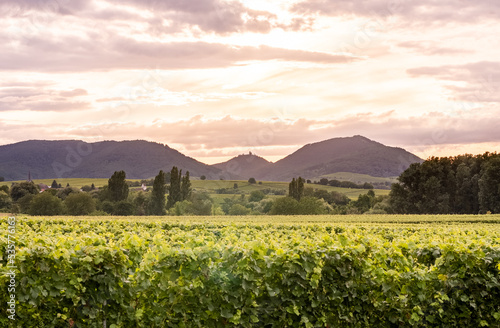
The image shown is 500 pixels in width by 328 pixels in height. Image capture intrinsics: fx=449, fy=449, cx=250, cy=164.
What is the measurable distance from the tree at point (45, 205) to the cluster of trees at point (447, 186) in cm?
6393

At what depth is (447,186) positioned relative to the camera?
76562mm

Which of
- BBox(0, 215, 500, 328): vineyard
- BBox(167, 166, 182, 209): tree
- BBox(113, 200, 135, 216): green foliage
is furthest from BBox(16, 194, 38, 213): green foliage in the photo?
BBox(0, 215, 500, 328): vineyard

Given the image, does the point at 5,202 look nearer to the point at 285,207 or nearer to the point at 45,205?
the point at 45,205

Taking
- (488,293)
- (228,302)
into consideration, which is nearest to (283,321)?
(228,302)

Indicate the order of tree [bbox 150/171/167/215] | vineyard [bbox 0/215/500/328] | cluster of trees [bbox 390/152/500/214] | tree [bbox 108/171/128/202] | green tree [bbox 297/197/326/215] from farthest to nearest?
tree [bbox 108/171/128/202]
tree [bbox 150/171/167/215]
green tree [bbox 297/197/326/215]
cluster of trees [bbox 390/152/500/214]
vineyard [bbox 0/215/500/328]

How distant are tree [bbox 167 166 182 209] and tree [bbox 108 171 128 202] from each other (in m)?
12.8

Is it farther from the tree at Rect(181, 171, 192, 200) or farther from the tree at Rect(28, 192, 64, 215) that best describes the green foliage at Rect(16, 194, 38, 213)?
the tree at Rect(181, 171, 192, 200)

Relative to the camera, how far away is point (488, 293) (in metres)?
9.77

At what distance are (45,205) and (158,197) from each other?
2283 centimetres

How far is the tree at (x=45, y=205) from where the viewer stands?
8681 cm

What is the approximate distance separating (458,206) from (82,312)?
75.2 metres

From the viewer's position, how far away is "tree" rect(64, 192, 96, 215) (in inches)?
3536

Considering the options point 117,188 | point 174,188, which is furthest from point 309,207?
point 117,188

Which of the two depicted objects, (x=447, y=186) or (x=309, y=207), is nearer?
(x=447, y=186)
